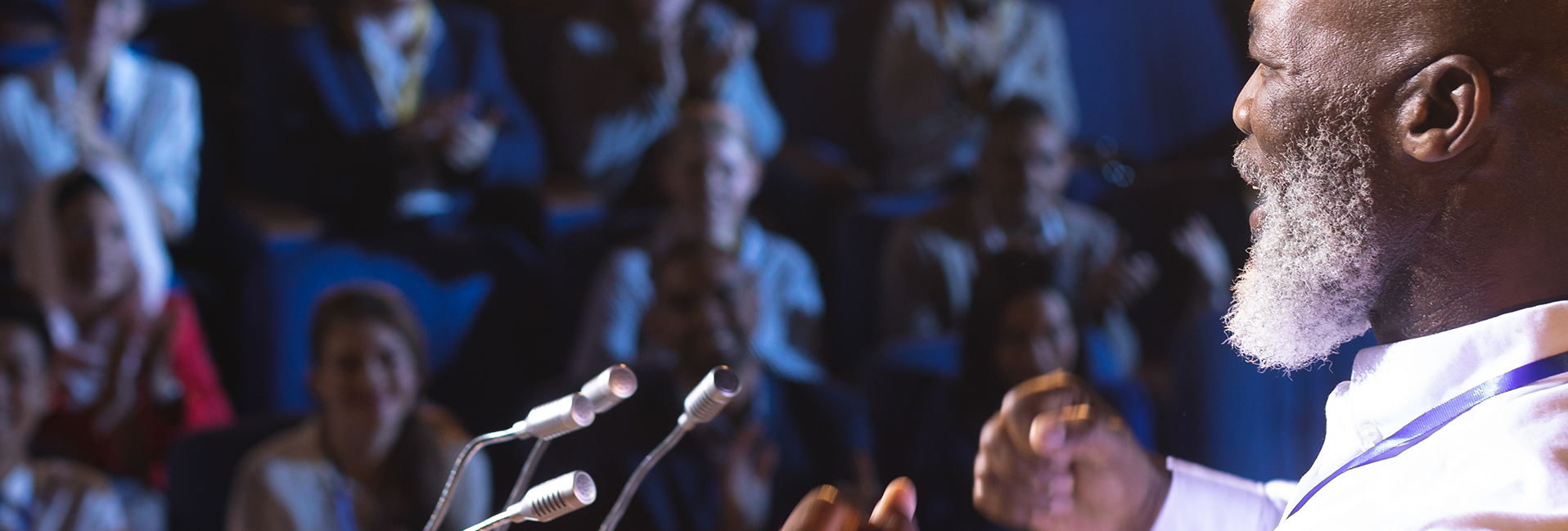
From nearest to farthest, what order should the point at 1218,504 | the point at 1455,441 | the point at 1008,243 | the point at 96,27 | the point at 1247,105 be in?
the point at 1455,441 < the point at 1247,105 < the point at 1218,504 < the point at 96,27 < the point at 1008,243

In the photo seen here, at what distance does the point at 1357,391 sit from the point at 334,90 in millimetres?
1830

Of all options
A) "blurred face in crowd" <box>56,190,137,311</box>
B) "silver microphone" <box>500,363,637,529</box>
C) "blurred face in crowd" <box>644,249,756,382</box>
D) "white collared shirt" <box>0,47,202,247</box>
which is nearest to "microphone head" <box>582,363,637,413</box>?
"silver microphone" <box>500,363,637,529</box>

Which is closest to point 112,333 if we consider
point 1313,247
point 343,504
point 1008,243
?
point 343,504

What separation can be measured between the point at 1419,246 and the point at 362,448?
4.77 feet

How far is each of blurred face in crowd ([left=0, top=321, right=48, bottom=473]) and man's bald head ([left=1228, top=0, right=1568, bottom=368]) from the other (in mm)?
1658

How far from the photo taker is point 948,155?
2.52 m

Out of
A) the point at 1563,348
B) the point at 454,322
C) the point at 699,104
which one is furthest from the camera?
the point at 699,104

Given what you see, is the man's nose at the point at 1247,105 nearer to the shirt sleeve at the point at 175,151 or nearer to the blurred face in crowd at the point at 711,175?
the blurred face in crowd at the point at 711,175

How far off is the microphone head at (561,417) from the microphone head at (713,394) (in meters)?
0.05

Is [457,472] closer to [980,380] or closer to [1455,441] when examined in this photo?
[1455,441]

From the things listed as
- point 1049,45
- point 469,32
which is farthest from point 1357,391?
point 1049,45

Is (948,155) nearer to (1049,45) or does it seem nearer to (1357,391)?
(1049,45)

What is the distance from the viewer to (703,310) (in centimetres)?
190

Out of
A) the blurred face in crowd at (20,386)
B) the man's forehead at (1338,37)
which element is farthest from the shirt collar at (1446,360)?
the blurred face in crowd at (20,386)
